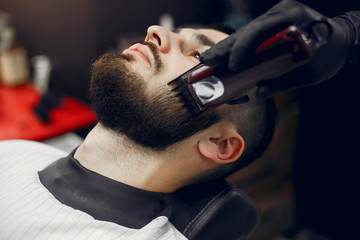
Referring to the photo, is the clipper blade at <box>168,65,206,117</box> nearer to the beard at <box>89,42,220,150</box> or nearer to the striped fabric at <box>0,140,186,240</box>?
the beard at <box>89,42,220,150</box>

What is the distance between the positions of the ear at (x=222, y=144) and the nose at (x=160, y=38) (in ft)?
1.15

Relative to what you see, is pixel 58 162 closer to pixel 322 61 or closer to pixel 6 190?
pixel 6 190

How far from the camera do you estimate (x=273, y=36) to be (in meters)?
0.86

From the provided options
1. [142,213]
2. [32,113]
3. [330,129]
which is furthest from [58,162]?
[330,129]

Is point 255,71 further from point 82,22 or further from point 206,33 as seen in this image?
point 82,22

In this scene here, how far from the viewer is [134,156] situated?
1.18 meters

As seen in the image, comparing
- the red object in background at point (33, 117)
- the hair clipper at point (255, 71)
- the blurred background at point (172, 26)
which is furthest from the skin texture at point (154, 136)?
the red object in background at point (33, 117)

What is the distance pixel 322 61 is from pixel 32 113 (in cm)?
205

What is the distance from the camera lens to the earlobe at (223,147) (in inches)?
46.6

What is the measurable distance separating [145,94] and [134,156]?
A: 239 millimetres

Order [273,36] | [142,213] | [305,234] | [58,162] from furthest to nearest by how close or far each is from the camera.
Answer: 1. [305,234]
2. [58,162]
3. [142,213]
4. [273,36]

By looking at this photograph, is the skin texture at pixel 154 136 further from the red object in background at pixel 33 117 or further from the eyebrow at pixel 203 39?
the red object in background at pixel 33 117

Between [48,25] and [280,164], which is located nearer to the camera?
[280,164]

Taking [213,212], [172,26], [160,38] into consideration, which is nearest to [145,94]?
[160,38]
